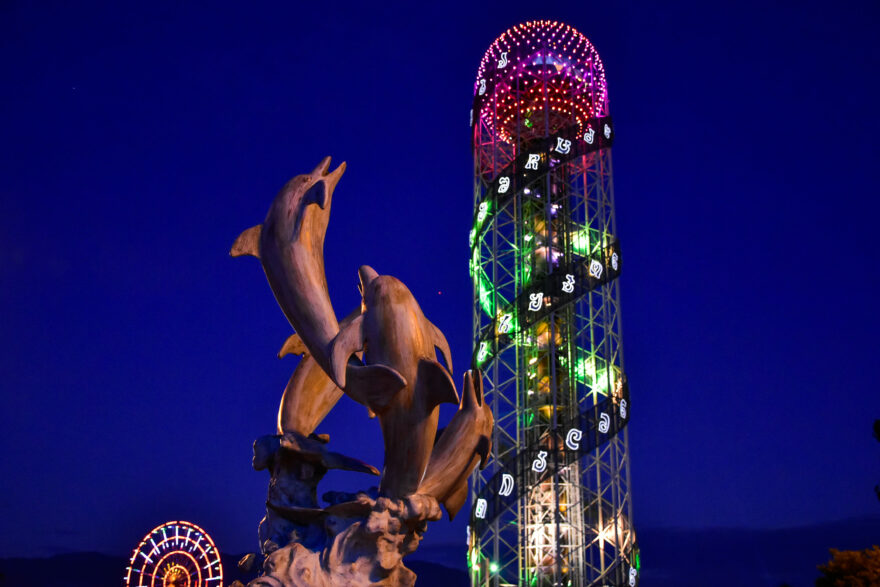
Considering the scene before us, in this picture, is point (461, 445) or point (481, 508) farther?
point (481, 508)

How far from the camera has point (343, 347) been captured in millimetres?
7359

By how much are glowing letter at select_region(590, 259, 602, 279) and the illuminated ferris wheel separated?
14406 mm

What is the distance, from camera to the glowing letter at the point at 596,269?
2303 centimetres

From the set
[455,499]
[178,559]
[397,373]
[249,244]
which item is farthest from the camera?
[178,559]

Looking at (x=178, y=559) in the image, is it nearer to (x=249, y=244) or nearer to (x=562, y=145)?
(x=562, y=145)

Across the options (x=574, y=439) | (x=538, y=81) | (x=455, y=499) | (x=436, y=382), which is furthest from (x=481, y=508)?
(x=436, y=382)

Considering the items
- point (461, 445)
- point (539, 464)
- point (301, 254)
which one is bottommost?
point (461, 445)

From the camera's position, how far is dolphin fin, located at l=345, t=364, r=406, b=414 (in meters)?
7.16

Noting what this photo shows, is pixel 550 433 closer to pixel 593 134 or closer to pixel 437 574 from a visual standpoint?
pixel 593 134

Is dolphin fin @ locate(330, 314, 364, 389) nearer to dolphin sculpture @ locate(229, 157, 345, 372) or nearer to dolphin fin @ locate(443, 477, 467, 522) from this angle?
dolphin sculpture @ locate(229, 157, 345, 372)

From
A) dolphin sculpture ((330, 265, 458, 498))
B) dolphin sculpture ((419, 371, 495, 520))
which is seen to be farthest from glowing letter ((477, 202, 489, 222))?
dolphin sculpture ((330, 265, 458, 498))

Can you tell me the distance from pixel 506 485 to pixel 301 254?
47.9ft

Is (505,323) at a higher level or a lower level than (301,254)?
higher

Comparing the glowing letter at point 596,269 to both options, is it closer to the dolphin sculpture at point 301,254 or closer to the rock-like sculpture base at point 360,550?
the dolphin sculpture at point 301,254
